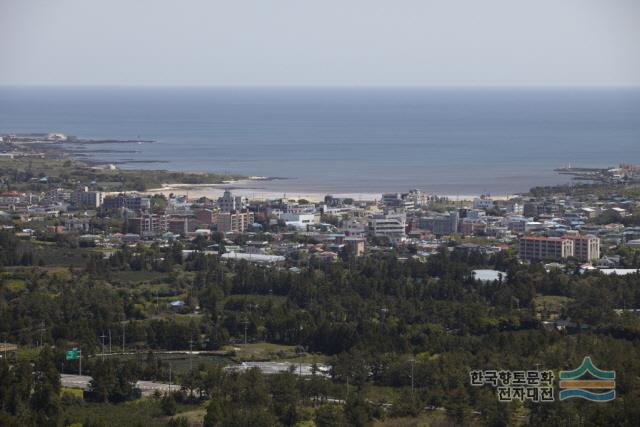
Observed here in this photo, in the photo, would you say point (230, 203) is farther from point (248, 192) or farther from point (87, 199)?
point (87, 199)

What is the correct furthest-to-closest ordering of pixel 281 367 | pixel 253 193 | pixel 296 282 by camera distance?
1. pixel 253 193
2. pixel 296 282
3. pixel 281 367

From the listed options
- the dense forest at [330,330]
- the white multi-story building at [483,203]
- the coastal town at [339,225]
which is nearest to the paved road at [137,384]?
the dense forest at [330,330]

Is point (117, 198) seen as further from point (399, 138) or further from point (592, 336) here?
point (399, 138)

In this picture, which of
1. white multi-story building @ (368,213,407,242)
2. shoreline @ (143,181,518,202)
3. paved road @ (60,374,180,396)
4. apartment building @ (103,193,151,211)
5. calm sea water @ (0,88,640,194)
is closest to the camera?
paved road @ (60,374,180,396)

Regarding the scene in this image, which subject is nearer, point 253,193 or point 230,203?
point 230,203

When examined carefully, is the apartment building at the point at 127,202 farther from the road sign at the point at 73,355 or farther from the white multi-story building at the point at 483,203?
the road sign at the point at 73,355

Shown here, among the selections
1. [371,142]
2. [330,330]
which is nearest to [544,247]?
[330,330]

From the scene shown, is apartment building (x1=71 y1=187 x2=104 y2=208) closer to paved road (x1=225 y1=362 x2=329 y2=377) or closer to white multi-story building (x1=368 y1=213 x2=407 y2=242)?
white multi-story building (x1=368 y1=213 x2=407 y2=242)

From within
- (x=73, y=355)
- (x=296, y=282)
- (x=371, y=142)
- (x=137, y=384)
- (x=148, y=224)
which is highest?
(x=371, y=142)

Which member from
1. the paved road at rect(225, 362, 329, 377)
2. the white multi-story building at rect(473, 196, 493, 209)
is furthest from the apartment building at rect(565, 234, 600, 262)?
the paved road at rect(225, 362, 329, 377)

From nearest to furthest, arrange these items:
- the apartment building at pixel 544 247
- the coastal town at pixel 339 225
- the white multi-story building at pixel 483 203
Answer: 1. the apartment building at pixel 544 247
2. the coastal town at pixel 339 225
3. the white multi-story building at pixel 483 203
